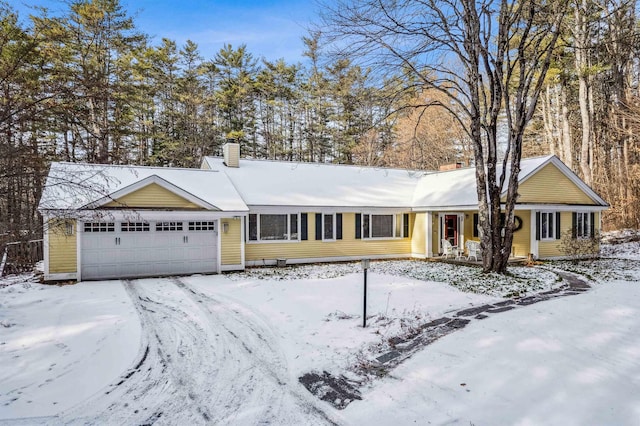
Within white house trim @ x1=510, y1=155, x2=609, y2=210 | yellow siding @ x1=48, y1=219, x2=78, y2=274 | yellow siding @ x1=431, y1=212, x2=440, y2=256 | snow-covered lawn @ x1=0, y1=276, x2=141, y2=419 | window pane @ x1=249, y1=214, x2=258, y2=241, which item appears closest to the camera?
snow-covered lawn @ x1=0, y1=276, x2=141, y2=419

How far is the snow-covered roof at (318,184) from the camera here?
15.1m

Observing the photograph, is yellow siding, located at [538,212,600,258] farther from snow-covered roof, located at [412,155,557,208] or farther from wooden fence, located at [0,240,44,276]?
wooden fence, located at [0,240,44,276]

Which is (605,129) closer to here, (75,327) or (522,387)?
(522,387)

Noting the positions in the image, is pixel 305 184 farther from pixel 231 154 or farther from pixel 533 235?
pixel 533 235

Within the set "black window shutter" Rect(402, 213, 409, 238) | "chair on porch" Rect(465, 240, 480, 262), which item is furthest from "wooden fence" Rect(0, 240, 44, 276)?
"chair on porch" Rect(465, 240, 480, 262)

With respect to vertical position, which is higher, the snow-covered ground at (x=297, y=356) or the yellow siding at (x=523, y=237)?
the yellow siding at (x=523, y=237)

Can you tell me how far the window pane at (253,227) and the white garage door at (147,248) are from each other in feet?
4.94

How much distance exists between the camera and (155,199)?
40.5 ft

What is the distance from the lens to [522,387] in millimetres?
4254

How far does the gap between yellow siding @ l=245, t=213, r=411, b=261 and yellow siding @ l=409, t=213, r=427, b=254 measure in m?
0.27

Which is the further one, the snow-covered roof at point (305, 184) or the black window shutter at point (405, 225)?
the black window shutter at point (405, 225)

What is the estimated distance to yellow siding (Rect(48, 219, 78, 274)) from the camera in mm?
11148

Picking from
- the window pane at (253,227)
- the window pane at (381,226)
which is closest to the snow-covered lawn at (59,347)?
the window pane at (253,227)

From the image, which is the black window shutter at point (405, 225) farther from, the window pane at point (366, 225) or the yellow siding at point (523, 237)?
the yellow siding at point (523, 237)
